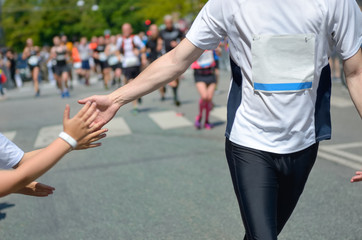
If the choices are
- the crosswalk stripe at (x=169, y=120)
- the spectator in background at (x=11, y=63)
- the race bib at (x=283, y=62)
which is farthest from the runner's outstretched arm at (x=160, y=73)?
the spectator in background at (x=11, y=63)

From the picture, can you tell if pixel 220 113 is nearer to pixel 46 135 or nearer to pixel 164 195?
pixel 46 135

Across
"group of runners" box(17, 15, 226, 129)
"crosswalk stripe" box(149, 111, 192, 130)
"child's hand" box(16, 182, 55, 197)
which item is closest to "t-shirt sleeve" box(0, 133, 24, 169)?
"child's hand" box(16, 182, 55, 197)

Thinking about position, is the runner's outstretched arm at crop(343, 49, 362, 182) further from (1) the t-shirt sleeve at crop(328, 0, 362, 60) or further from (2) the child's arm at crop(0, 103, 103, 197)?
(2) the child's arm at crop(0, 103, 103, 197)

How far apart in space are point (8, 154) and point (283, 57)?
1452mm

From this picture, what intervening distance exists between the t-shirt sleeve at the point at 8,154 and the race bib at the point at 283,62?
128 cm

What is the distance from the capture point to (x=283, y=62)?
243 centimetres

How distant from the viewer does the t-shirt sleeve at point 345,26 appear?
7.82 feet

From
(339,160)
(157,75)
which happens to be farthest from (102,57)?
(157,75)

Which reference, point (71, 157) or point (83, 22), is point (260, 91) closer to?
point (71, 157)

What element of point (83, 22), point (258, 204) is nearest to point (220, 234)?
point (258, 204)

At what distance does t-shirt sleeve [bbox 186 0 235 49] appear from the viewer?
8.13ft

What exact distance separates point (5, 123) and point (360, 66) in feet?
33.2

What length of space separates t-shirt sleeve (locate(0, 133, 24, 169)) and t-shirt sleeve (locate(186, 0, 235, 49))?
107 centimetres

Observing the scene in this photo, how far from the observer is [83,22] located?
83.5m
